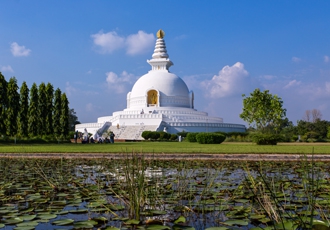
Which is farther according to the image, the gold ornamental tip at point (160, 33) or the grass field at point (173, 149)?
the gold ornamental tip at point (160, 33)

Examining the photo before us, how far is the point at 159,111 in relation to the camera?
1955 inches

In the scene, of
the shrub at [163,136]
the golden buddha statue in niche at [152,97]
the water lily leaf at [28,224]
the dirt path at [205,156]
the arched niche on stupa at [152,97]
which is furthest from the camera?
the golden buddha statue in niche at [152,97]

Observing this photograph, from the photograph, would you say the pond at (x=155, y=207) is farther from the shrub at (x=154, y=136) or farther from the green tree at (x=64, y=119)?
the shrub at (x=154, y=136)

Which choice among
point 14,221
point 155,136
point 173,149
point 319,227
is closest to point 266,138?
point 173,149

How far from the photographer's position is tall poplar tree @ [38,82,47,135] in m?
33.6

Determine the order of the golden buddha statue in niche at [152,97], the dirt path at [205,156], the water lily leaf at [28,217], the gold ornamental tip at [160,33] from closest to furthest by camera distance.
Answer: the water lily leaf at [28,217] < the dirt path at [205,156] < the golden buddha statue in niche at [152,97] < the gold ornamental tip at [160,33]

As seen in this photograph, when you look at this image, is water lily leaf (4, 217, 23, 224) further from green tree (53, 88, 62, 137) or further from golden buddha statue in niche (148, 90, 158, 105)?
golden buddha statue in niche (148, 90, 158, 105)

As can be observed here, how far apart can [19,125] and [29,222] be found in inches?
1125

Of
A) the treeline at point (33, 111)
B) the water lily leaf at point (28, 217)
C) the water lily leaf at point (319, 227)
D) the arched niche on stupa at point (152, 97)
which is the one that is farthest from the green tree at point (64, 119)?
the water lily leaf at point (319, 227)

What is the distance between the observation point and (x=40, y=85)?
34.4m

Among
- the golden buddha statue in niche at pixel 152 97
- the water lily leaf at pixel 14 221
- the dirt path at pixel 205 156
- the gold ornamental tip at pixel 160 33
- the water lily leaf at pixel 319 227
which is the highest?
the gold ornamental tip at pixel 160 33

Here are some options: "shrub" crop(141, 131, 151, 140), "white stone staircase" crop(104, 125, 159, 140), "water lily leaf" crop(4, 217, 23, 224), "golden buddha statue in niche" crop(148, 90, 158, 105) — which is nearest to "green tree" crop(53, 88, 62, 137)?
"white stone staircase" crop(104, 125, 159, 140)

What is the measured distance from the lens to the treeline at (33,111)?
29906 mm

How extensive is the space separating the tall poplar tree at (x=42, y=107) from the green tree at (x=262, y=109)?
924 inches
